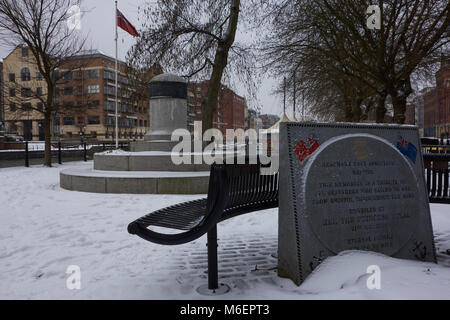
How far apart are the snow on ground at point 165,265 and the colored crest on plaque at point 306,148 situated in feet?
3.18

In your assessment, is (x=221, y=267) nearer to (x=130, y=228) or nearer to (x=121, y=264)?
(x=121, y=264)

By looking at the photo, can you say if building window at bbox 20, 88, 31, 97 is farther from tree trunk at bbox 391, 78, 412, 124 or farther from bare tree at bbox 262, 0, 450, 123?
tree trunk at bbox 391, 78, 412, 124

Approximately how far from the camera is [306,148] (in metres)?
3.37

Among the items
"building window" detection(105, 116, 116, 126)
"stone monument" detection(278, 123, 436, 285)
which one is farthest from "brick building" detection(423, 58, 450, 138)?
"stone monument" detection(278, 123, 436, 285)

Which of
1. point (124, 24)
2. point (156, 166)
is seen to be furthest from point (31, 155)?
point (156, 166)

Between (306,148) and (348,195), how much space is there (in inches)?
24.1

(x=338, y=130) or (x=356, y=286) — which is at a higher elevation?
(x=338, y=130)

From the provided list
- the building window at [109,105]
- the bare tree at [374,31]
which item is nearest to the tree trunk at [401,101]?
the bare tree at [374,31]

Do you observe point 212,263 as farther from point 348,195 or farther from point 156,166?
point 156,166

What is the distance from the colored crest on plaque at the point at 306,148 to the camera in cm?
333

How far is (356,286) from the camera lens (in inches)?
109

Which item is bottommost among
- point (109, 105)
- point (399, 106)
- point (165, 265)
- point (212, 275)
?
point (165, 265)
